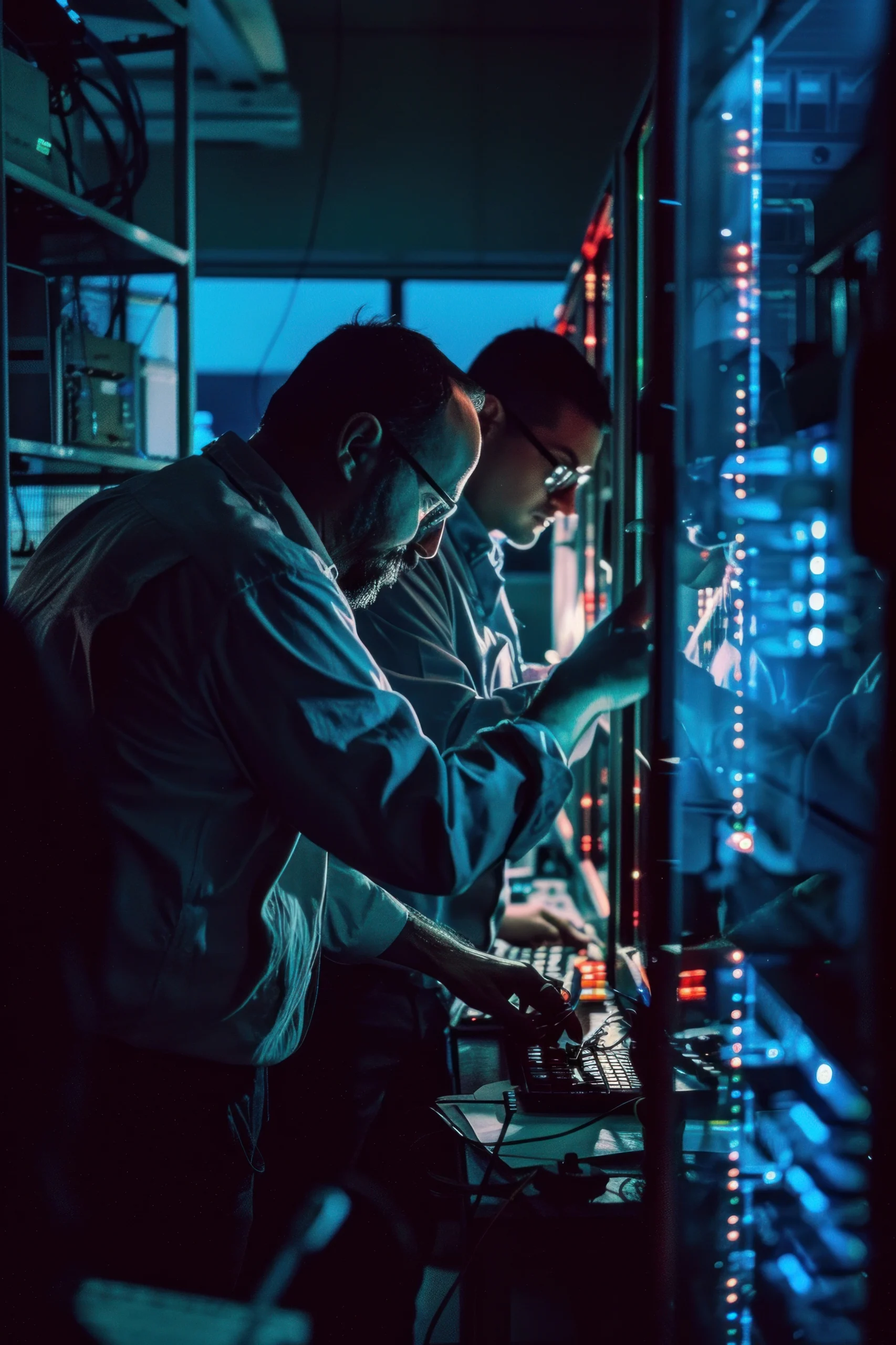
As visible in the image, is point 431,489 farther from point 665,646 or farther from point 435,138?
point 435,138

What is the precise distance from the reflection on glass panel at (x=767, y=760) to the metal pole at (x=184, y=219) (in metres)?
1.87

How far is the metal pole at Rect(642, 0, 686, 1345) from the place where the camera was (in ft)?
2.59

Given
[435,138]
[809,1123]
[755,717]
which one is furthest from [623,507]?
[435,138]

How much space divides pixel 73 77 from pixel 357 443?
62.4 inches

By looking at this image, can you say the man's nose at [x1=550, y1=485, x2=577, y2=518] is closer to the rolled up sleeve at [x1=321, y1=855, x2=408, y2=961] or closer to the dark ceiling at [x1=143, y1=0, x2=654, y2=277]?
the rolled up sleeve at [x1=321, y1=855, x2=408, y2=961]

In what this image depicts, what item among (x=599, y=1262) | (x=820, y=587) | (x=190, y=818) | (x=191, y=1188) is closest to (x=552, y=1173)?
(x=599, y=1262)

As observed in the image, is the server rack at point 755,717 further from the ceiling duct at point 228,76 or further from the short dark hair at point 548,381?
the ceiling duct at point 228,76

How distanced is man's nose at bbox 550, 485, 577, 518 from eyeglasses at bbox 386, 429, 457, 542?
2.10 feet

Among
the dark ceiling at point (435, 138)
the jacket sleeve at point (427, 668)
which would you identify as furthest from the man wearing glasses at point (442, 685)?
the dark ceiling at point (435, 138)

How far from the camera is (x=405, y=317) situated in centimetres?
452

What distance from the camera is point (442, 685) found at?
157 cm

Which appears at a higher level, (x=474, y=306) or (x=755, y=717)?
(x=474, y=306)

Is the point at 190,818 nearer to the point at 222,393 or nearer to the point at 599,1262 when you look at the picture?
the point at 599,1262

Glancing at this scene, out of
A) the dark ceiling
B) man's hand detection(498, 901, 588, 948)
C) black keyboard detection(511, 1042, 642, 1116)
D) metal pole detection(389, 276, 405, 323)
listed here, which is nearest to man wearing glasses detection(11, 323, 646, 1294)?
black keyboard detection(511, 1042, 642, 1116)
